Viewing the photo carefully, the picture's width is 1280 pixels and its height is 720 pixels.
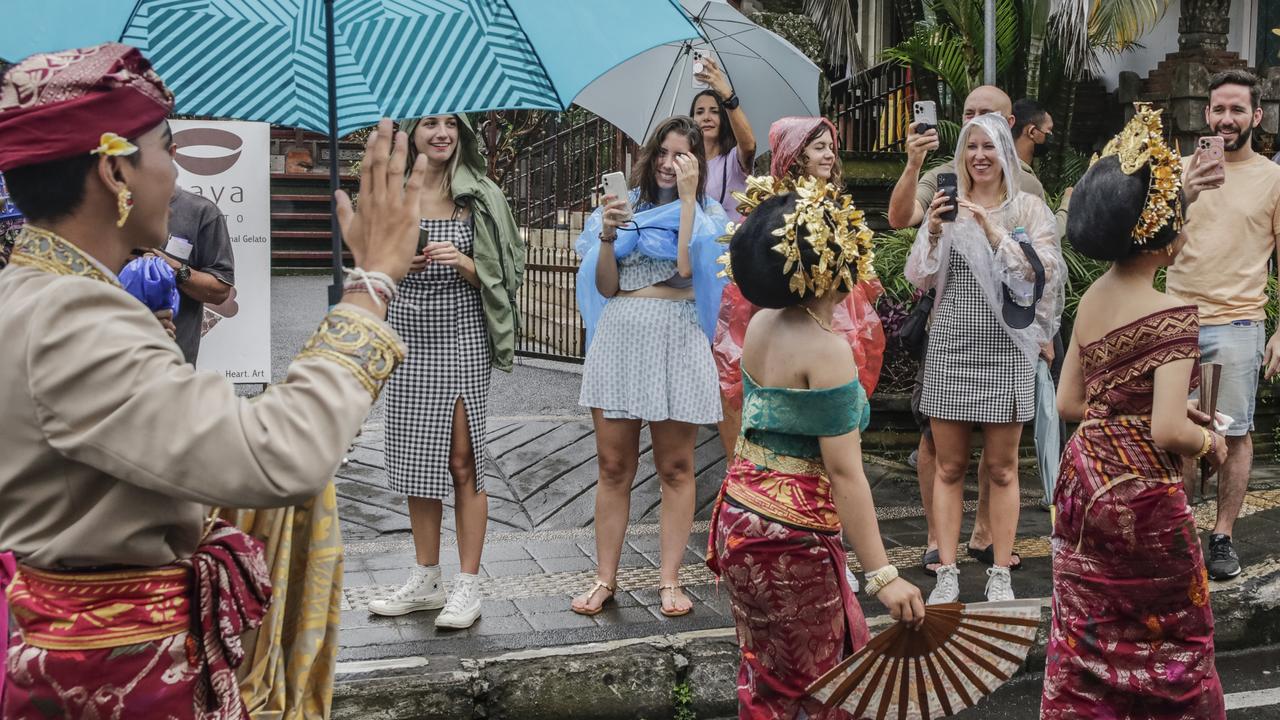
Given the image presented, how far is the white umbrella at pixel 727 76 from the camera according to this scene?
6.63m

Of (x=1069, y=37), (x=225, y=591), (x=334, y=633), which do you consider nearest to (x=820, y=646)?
(x=334, y=633)

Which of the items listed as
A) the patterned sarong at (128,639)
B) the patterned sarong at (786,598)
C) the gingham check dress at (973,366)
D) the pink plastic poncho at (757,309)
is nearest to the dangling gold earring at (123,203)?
the patterned sarong at (128,639)

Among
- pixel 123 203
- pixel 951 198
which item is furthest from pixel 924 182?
pixel 123 203

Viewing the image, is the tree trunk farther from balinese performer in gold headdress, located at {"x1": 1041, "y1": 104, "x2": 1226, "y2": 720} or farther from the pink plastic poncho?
balinese performer in gold headdress, located at {"x1": 1041, "y1": 104, "x2": 1226, "y2": 720}

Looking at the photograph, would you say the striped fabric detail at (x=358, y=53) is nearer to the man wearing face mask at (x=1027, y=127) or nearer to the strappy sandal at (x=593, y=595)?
the strappy sandal at (x=593, y=595)

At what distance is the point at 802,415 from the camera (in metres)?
3.46

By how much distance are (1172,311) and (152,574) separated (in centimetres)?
292

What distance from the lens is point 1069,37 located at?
10633 millimetres

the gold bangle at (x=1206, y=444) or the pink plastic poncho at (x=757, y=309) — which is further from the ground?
the pink plastic poncho at (x=757, y=309)

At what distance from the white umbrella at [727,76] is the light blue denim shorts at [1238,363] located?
7.65 feet

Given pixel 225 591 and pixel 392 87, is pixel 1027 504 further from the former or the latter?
pixel 225 591

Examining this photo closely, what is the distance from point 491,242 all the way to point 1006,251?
2170 millimetres

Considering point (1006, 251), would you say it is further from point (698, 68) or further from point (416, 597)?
point (416, 597)

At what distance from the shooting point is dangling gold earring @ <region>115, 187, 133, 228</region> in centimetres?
208
